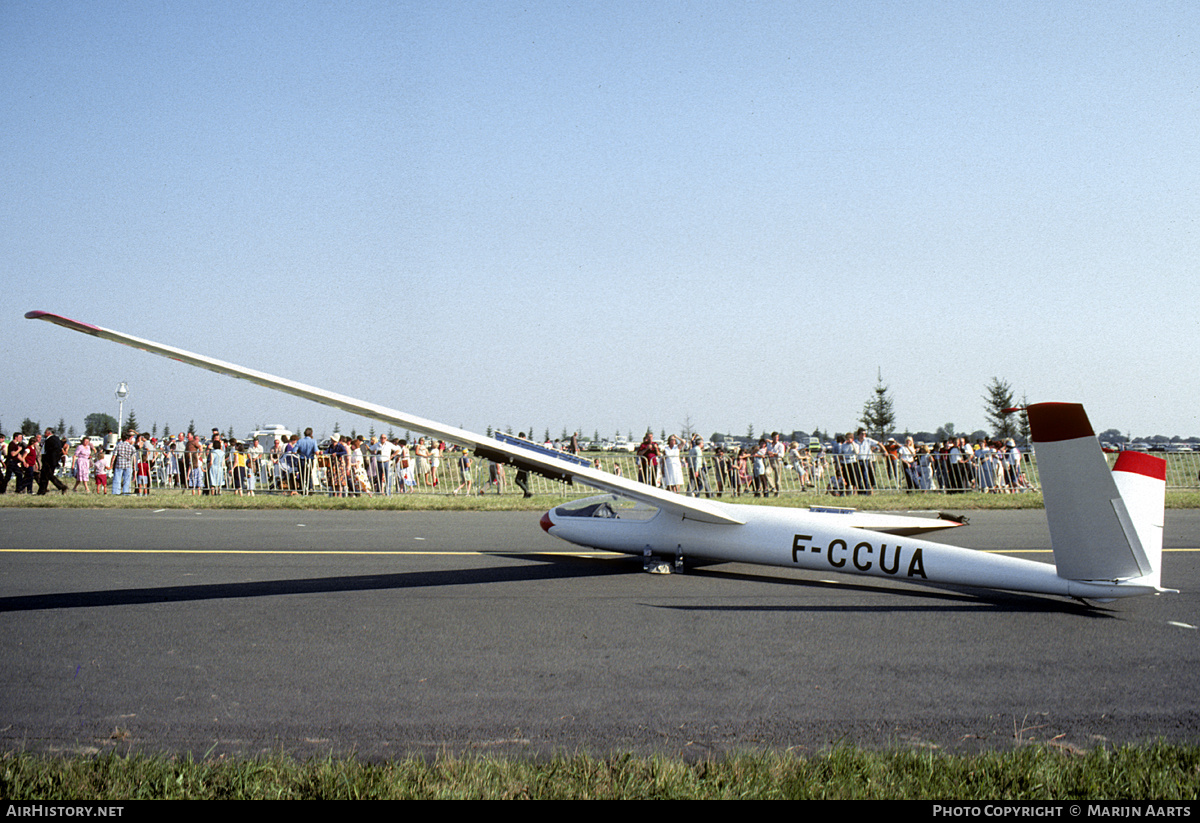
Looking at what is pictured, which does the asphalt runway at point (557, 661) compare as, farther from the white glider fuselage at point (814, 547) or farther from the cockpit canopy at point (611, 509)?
the cockpit canopy at point (611, 509)

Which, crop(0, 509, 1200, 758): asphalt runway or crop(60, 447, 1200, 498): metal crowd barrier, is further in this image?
crop(60, 447, 1200, 498): metal crowd barrier

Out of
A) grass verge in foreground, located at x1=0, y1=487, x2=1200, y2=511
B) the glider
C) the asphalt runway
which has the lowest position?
the asphalt runway

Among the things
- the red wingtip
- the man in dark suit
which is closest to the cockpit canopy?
the red wingtip

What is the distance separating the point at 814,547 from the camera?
9422mm

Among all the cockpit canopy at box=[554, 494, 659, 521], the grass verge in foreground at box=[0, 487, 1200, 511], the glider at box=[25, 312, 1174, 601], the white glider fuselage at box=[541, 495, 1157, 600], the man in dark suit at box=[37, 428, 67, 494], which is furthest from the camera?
the man in dark suit at box=[37, 428, 67, 494]

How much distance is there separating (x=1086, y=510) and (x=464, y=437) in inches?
236

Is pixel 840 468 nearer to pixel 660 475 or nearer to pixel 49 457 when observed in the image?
pixel 660 475

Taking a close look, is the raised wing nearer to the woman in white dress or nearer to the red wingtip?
the red wingtip

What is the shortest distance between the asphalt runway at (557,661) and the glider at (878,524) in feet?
1.20

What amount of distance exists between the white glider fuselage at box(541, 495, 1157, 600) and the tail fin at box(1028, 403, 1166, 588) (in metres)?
0.19

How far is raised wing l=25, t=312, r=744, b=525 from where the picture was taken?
8133 mm

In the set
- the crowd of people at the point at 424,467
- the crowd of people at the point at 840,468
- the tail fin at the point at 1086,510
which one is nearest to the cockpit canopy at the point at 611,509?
the tail fin at the point at 1086,510

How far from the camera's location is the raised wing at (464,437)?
8133 mm

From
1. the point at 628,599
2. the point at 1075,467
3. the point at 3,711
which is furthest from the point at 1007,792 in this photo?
the point at 3,711
